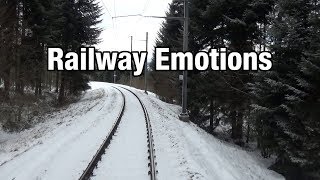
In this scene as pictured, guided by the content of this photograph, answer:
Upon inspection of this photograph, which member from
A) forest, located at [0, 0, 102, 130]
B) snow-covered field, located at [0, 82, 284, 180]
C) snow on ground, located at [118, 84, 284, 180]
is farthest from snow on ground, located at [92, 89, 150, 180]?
forest, located at [0, 0, 102, 130]

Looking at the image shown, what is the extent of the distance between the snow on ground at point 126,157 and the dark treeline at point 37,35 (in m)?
9.53

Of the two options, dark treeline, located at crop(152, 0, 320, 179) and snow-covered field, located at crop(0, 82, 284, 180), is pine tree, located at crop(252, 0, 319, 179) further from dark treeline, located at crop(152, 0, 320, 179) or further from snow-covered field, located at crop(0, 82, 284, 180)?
→ snow-covered field, located at crop(0, 82, 284, 180)

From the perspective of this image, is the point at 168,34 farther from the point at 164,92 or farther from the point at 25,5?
the point at 25,5

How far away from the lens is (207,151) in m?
14.4

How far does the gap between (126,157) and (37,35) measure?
2263cm

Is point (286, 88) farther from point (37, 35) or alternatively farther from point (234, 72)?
point (37, 35)

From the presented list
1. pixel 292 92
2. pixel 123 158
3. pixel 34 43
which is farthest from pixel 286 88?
pixel 34 43

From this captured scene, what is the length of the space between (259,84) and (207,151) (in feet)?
17.8

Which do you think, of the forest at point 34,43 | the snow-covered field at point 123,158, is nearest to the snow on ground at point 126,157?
the snow-covered field at point 123,158

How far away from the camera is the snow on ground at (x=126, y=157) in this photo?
1052 cm

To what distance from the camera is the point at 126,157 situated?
486 inches

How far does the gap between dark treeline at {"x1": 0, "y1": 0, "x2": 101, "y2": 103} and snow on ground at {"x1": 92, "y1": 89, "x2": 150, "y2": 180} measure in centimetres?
953

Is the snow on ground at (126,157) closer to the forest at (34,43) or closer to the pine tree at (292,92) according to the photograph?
the pine tree at (292,92)

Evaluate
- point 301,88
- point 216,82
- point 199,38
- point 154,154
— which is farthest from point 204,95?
point 154,154
